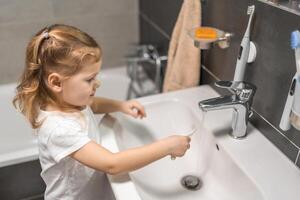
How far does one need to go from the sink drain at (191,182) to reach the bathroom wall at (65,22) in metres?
1.11

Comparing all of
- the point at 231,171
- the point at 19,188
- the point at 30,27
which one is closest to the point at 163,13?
the point at 30,27

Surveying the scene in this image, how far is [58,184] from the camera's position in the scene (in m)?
0.79

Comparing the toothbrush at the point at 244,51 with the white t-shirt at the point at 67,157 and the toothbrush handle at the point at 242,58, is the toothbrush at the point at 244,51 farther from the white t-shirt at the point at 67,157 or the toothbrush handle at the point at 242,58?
the white t-shirt at the point at 67,157

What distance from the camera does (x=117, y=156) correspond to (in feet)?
2.22

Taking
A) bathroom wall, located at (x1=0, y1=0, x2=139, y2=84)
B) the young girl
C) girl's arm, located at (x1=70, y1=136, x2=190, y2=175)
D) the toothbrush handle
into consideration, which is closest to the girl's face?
the young girl

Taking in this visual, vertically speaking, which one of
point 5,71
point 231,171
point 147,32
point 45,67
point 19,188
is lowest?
point 19,188

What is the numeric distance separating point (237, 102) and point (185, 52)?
0.35m

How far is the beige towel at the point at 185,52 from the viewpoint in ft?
3.28

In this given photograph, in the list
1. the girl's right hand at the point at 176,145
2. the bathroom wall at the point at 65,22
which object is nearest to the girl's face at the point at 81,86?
the girl's right hand at the point at 176,145

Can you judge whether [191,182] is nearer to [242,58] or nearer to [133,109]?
[133,109]

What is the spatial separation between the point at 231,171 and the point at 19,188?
866 millimetres

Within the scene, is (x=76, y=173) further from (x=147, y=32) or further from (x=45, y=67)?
(x=147, y=32)

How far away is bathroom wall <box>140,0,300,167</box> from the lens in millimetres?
695

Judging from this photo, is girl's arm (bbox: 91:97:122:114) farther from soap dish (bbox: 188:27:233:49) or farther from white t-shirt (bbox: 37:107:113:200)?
soap dish (bbox: 188:27:233:49)
